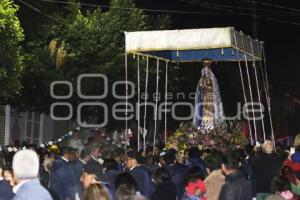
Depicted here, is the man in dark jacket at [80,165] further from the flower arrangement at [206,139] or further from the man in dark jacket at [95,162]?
the flower arrangement at [206,139]

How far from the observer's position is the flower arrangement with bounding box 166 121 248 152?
58.6 ft

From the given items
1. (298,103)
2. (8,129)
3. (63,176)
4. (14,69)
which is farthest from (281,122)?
(63,176)

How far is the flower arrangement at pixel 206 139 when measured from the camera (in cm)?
1786

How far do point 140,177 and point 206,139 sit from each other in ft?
28.2

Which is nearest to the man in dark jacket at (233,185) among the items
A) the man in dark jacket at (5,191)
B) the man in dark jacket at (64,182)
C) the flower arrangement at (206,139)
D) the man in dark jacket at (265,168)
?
the man in dark jacket at (64,182)

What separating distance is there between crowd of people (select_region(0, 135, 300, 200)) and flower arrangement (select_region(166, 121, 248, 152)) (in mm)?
5520

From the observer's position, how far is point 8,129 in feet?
104

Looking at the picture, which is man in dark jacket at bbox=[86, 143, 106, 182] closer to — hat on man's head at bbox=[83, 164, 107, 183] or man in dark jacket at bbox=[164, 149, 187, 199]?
hat on man's head at bbox=[83, 164, 107, 183]

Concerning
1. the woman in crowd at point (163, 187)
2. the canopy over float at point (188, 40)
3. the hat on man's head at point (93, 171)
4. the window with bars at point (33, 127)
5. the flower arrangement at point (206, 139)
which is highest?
the canopy over float at point (188, 40)

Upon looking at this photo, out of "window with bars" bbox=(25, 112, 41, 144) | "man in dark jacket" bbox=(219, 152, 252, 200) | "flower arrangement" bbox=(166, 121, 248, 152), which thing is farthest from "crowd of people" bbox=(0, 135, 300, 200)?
"window with bars" bbox=(25, 112, 41, 144)

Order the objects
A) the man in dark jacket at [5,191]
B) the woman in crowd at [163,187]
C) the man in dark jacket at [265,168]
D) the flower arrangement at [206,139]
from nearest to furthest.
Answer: the man in dark jacket at [5,191]
the woman in crowd at [163,187]
the man in dark jacket at [265,168]
the flower arrangement at [206,139]

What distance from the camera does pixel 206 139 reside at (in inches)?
707

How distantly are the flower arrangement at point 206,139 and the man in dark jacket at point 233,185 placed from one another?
9.03m

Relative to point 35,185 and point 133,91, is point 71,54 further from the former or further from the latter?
point 35,185
